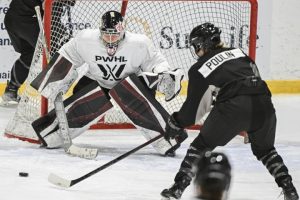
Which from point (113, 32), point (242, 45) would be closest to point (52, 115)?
point (113, 32)

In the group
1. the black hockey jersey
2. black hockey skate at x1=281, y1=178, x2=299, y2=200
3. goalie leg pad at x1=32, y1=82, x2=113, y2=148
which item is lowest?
goalie leg pad at x1=32, y1=82, x2=113, y2=148

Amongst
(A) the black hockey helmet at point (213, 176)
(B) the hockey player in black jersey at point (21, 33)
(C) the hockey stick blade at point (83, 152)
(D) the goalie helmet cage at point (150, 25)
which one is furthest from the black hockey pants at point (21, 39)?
(A) the black hockey helmet at point (213, 176)

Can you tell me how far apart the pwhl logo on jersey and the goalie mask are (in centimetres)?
9

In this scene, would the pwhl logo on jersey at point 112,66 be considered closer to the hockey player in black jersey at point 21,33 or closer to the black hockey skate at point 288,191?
the hockey player in black jersey at point 21,33

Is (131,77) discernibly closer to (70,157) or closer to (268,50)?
(70,157)

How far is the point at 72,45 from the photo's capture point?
541cm

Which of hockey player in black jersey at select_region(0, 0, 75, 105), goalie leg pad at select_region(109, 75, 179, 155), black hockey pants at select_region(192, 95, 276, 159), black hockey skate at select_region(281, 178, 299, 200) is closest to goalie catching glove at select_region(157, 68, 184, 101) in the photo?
goalie leg pad at select_region(109, 75, 179, 155)

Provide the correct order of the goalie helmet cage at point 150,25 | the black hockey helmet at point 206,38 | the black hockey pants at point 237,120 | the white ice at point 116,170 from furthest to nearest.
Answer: the goalie helmet cage at point 150,25 < the white ice at point 116,170 < the black hockey helmet at point 206,38 < the black hockey pants at point 237,120

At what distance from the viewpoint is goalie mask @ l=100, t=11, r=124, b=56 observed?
5.21 m

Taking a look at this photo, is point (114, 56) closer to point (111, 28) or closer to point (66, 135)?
point (111, 28)

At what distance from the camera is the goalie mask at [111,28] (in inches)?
205

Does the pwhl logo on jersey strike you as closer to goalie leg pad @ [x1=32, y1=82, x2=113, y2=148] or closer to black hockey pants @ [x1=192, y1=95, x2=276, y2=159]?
goalie leg pad @ [x1=32, y1=82, x2=113, y2=148]

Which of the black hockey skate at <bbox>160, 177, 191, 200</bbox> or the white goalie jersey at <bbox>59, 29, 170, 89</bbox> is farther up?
the white goalie jersey at <bbox>59, 29, 170, 89</bbox>

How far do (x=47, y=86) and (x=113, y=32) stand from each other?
1.59 feet
